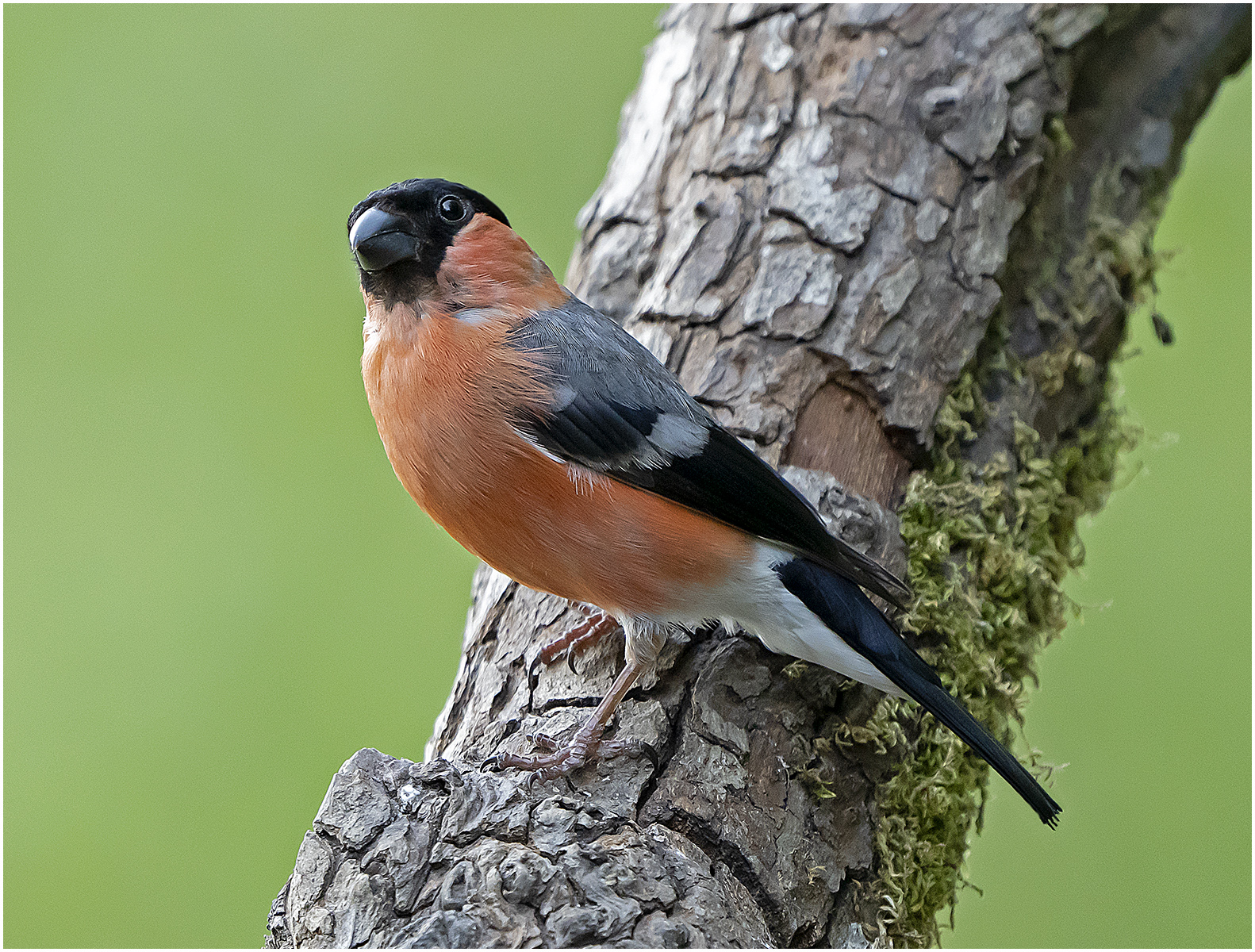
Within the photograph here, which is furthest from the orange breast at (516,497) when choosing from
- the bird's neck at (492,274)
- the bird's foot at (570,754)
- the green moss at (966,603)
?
the green moss at (966,603)

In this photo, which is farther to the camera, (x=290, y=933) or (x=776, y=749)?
(x=776, y=749)

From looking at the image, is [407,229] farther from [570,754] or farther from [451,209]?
[570,754]

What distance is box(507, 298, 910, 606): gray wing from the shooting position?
9.36 feet

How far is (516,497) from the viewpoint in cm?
282

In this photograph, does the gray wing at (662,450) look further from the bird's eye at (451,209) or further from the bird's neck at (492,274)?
the bird's eye at (451,209)

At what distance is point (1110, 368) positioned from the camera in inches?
159

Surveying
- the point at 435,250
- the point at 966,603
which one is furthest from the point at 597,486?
the point at 966,603

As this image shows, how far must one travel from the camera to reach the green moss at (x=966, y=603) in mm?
2932

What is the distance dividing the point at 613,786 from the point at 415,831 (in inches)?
20.7

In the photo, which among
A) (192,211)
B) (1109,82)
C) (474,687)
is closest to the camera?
(474,687)

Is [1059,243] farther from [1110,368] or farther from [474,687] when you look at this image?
[474,687]

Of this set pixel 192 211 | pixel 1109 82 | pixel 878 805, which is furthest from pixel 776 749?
pixel 192 211

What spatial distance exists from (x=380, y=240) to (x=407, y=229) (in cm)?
9

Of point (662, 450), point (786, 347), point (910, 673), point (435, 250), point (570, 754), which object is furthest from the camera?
point (786, 347)
